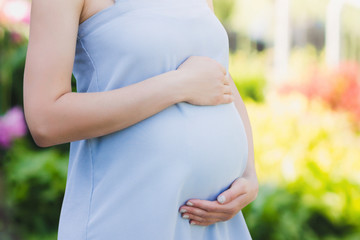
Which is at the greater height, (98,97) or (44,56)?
(44,56)

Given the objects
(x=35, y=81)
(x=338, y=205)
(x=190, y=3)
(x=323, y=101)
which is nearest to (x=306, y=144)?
(x=338, y=205)

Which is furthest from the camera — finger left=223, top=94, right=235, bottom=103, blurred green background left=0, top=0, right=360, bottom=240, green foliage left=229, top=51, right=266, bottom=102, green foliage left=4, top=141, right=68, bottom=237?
green foliage left=229, top=51, right=266, bottom=102

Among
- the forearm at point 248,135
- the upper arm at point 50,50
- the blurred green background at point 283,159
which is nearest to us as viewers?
the upper arm at point 50,50

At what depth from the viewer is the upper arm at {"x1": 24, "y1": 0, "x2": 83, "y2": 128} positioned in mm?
1184

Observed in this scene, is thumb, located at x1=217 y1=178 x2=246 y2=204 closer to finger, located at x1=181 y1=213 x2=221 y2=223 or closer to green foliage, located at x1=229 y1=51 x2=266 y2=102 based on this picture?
finger, located at x1=181 y1=213 x2=221 y2=223

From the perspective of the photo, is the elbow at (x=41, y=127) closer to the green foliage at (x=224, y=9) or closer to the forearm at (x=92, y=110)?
the forearm at (x=92, y=110)

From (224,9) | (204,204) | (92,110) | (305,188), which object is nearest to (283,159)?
(305,188)

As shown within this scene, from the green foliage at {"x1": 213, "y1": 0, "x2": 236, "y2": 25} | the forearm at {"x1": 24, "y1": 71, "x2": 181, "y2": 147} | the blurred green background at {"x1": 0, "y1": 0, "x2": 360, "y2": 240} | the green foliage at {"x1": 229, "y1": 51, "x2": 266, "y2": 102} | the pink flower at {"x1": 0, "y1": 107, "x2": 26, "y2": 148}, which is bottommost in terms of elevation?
the green foliage at {"x1": 213, "y1": 0, "x2": 236, "y2": 25}

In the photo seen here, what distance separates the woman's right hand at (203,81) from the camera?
4.23ft

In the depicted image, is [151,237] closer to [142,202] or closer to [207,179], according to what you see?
[142,202]

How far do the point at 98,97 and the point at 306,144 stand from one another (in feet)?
13.6

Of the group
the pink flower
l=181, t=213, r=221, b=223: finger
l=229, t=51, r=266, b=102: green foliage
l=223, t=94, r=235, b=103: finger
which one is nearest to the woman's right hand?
l=223, t=94, r=235, b=103: finger

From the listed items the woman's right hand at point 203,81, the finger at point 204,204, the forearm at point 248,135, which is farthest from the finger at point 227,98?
the finger at point 204,204

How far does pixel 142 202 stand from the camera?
4.07 feet
